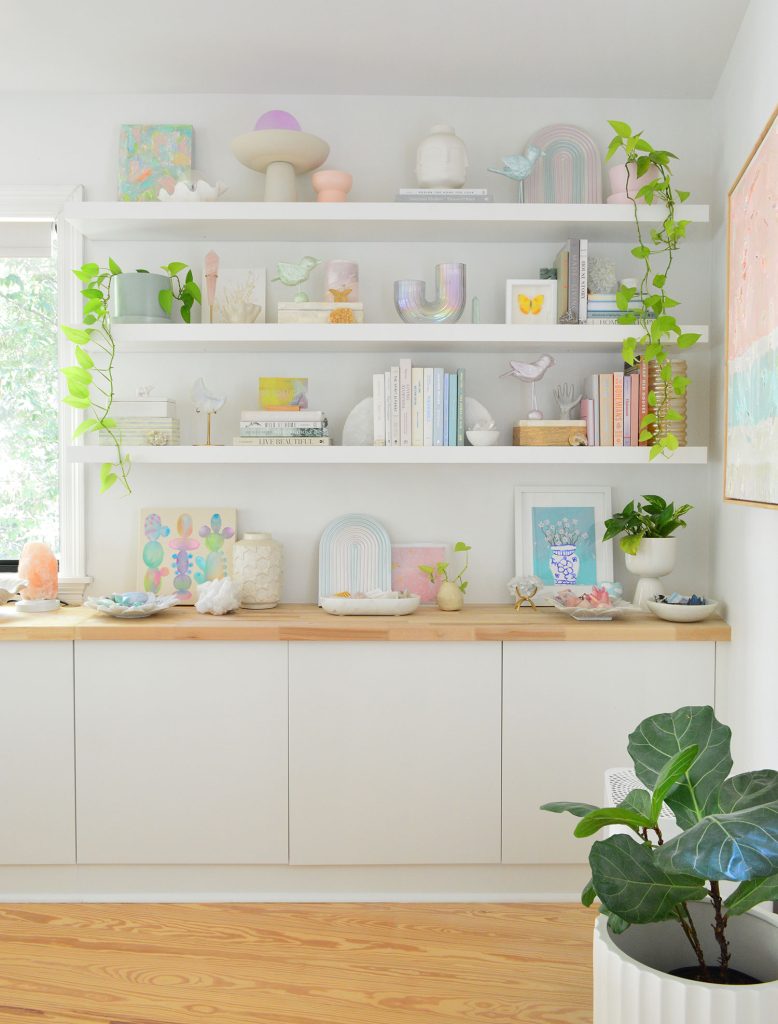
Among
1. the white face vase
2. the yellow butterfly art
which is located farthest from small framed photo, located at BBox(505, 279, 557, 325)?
the white face vase

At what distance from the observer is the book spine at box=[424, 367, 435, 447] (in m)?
2.72

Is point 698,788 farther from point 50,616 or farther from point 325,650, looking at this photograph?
point 50,616

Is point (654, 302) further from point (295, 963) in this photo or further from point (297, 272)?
point (295, 963)

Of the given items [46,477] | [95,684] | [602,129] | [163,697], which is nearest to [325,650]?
[163,697]

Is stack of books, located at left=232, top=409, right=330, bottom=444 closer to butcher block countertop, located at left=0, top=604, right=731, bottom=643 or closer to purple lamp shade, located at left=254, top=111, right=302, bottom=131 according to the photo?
butcher block countertop, located at left=0, top=604, right=731, bottom=643

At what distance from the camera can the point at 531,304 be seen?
108 inches

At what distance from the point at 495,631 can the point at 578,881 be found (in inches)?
29.4

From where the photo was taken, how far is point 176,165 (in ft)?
9.43

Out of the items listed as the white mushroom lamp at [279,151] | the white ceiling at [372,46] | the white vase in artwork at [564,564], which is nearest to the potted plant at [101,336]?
the white mushroom lamp at [279,151]

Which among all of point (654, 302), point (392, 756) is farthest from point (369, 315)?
point (392, 756)

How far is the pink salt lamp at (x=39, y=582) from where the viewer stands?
2.74 m

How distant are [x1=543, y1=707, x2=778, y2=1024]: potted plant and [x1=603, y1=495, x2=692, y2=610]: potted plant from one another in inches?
Result: 51.1

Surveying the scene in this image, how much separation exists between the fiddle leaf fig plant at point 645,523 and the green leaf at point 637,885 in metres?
1.47

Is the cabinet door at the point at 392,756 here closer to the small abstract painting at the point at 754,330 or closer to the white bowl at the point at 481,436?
the white bowl at the point at 481,436
